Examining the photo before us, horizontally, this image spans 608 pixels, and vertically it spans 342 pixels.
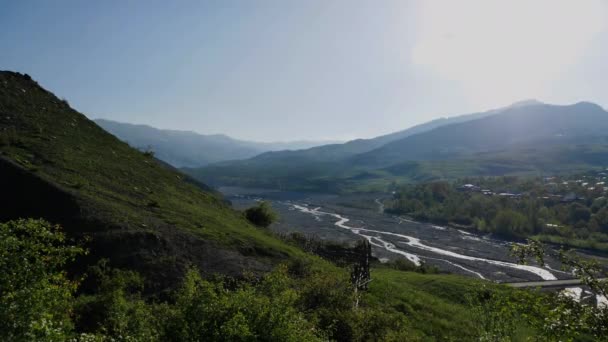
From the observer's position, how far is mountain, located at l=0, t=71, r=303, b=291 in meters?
26.9

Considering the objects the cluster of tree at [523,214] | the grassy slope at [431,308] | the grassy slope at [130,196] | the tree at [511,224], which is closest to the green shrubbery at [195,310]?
the grassy slope at [130,196]

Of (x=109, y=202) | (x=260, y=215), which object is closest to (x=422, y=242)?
(x=260, y=215)

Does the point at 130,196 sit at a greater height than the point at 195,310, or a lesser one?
greater

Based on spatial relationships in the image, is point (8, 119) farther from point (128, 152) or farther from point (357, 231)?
point (357, 231)

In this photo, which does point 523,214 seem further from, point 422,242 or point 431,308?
point 431,308

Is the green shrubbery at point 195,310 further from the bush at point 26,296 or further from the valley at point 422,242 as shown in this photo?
the valley at point 422,242

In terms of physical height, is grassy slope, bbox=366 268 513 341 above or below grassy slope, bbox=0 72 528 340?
below

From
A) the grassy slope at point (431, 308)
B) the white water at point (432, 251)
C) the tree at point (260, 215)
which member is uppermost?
the tree at point (260, 215)

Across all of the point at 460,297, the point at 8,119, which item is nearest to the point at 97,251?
the point at 8,119

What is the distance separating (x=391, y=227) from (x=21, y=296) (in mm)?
146748

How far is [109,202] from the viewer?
106 ft

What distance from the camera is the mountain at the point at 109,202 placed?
26.9 m

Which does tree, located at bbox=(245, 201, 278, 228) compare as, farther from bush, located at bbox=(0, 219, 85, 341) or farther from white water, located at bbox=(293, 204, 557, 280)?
white water, located at bbox=(293, 204, 557, 280)

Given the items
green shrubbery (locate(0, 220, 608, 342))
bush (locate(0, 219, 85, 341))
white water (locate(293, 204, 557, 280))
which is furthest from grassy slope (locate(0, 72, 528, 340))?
white water (locate(293, 204, 557, 280))
